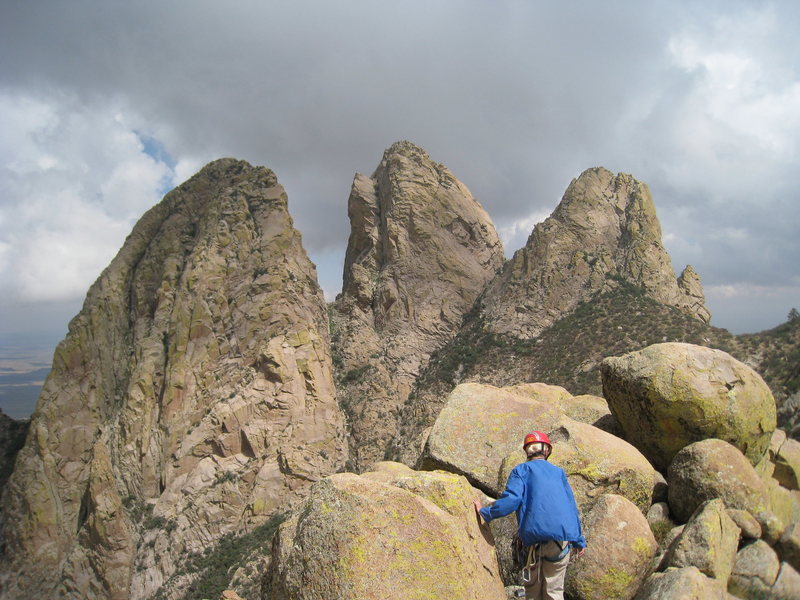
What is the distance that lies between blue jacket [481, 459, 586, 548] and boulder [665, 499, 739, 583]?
2.09 m

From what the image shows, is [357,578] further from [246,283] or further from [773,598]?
[246,283]

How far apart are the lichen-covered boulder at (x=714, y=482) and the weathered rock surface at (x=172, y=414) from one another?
36719mm

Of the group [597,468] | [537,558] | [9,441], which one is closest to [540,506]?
→ [537,558]

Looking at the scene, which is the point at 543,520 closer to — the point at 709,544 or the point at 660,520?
the point at 709,544

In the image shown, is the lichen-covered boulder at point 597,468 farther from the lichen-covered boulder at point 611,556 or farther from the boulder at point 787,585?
the boulder at point 787,585

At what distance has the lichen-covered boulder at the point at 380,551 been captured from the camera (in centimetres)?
575

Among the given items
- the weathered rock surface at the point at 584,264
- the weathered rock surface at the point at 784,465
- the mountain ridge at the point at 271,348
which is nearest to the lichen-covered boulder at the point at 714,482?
the weathered rock surface at the point at 784,465

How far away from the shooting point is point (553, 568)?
6609 millimetres

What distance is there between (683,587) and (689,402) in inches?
170

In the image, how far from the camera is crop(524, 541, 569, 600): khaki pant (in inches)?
258

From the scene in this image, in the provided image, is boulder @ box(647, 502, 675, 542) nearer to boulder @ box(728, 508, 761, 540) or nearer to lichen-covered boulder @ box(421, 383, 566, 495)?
boulder @ box(728, 508, 761, 540)

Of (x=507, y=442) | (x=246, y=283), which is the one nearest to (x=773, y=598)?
(x=507, y=442)

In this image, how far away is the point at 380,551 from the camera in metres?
5.89

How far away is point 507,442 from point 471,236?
62547 mm
